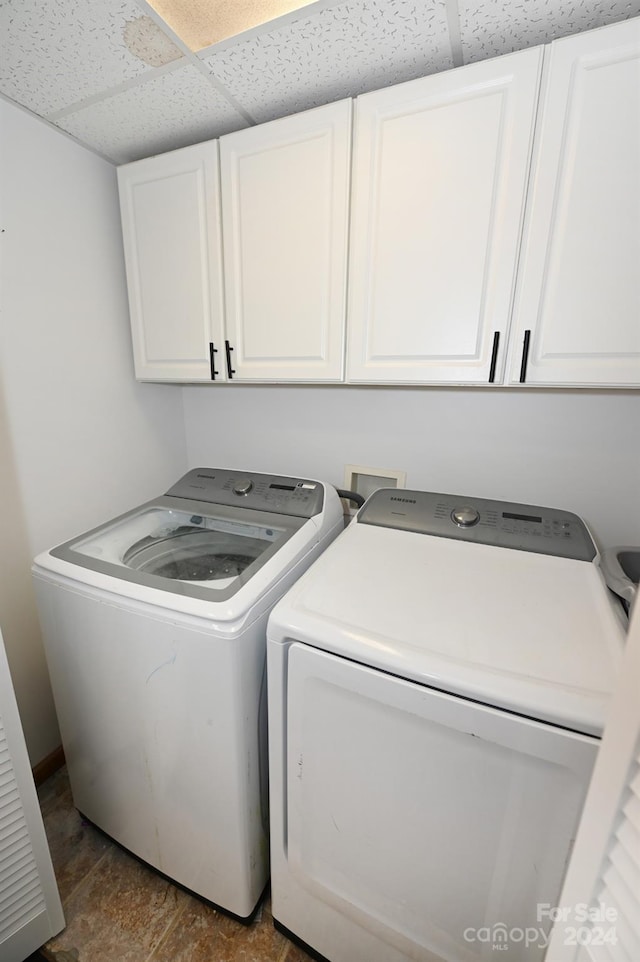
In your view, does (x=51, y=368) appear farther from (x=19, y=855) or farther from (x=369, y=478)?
(x=19, y=855)

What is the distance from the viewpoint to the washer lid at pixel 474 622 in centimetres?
66

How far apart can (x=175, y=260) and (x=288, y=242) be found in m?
0.45

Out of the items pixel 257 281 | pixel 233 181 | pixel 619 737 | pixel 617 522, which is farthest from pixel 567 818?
pixel 233 181

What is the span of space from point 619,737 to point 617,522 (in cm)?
109

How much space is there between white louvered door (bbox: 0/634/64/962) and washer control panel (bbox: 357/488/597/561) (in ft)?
3.47

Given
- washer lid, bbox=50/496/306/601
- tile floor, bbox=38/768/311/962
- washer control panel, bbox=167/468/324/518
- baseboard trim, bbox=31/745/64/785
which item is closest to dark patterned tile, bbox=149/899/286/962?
tile floor, bbox=38/768/311/962

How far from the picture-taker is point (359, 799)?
83cm

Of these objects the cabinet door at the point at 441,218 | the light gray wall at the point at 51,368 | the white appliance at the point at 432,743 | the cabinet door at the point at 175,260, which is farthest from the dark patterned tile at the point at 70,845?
the cabinet door at the point at 441,218

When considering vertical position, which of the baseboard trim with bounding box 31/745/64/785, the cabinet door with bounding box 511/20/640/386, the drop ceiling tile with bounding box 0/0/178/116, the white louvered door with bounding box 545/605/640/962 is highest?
the drop ceiling tile with bounding box 0/0/178/116

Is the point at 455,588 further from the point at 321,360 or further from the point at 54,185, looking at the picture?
the point at 54,185

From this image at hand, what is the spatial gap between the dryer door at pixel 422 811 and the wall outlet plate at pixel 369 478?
3.01ft

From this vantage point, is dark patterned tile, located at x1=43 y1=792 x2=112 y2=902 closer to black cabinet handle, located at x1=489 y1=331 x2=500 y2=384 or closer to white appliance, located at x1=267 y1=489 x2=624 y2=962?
white appliance, located at x1=267 y1=489 x2=624 y2=962

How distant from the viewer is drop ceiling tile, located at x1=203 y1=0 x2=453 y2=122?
86cm

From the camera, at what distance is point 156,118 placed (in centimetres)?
123
